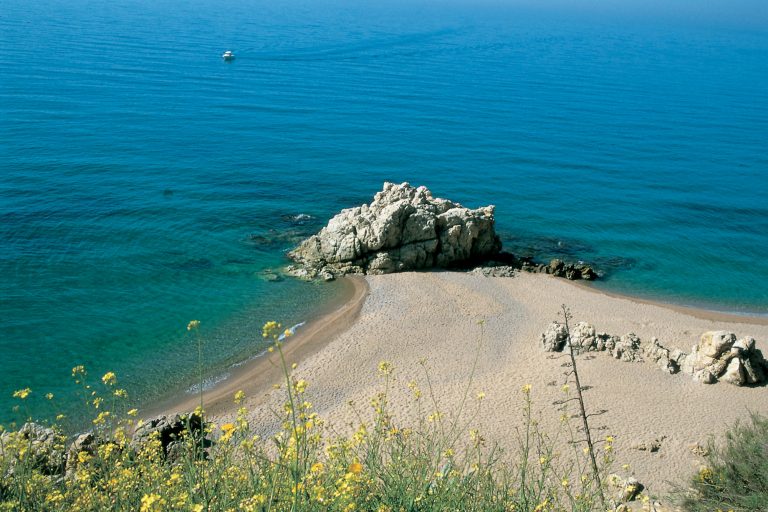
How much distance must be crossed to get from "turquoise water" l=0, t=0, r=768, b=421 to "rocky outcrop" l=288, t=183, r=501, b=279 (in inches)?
99.0

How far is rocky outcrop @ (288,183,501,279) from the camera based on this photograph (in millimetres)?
38562

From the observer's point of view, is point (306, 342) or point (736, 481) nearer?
point (736, 481)

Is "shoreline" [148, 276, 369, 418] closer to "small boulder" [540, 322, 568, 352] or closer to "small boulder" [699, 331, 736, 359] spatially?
"small boulder" [540, 322, 568, 352]

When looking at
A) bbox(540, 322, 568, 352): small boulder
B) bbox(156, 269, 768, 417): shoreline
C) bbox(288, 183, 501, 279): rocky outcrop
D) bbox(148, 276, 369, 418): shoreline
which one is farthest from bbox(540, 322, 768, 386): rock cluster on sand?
bbox(148, 276, 369, 418): shoreline

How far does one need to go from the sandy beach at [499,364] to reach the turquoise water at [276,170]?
9.46ft

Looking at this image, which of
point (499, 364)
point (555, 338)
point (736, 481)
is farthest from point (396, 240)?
point (736, 481)

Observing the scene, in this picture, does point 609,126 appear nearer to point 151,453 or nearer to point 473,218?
point 473,218

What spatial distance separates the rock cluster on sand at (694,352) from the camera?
28.1 meters

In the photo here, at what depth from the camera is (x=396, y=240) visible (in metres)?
38.8

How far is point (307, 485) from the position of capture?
9.23 metres

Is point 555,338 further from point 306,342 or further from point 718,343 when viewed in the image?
point 306,342

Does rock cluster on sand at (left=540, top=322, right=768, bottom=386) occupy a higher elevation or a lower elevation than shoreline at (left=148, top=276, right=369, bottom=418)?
higher

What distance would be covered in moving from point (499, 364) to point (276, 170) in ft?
99.1

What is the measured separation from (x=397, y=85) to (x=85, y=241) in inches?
2061
